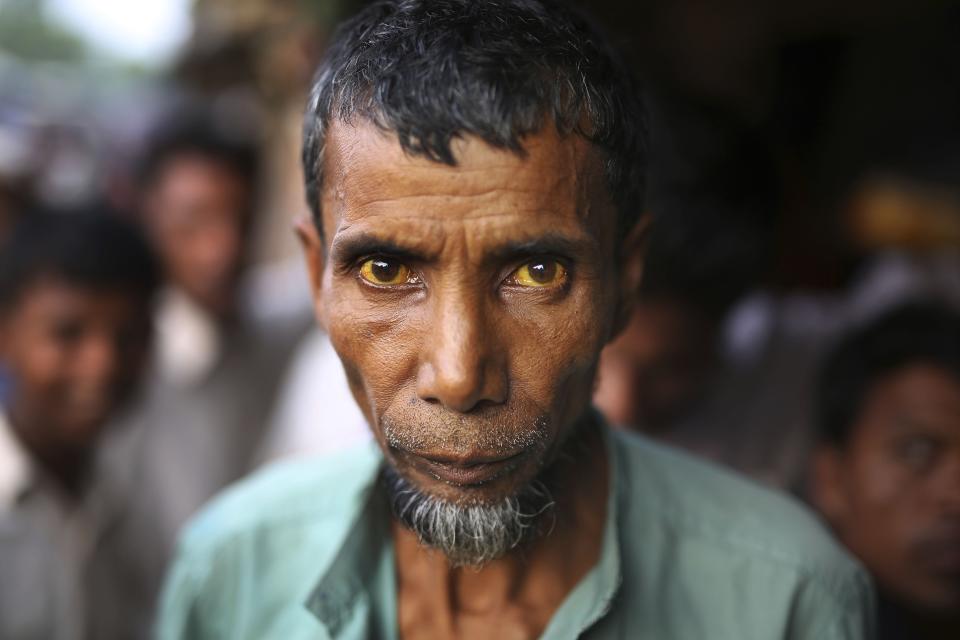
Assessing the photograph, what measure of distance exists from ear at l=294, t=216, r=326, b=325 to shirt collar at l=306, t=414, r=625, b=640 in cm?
33

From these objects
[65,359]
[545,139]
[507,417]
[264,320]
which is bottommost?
[264,320]

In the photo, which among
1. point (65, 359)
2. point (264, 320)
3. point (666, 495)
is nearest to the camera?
point (666, 495)

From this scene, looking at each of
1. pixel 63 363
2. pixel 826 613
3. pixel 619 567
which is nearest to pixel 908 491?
pixel 826 613

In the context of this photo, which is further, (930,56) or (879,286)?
(930,56)

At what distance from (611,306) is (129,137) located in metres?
4.56

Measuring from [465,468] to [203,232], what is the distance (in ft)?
9.17

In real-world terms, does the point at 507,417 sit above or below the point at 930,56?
below

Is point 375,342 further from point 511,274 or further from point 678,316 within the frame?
point 678,316

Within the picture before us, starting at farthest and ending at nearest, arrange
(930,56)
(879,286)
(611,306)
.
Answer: (930,56)
(879,286)
(611,306)

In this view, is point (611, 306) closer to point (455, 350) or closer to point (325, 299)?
point (455, 350)

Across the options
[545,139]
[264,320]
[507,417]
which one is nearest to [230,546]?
[507,417]

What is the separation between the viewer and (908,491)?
253 centimetres

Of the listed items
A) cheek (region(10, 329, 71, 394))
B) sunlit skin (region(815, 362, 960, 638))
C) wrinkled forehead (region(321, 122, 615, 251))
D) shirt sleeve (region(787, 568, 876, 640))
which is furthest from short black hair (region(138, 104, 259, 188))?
shirt sleeve (region(787, 568, 876, 640))

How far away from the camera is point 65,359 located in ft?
9.70
